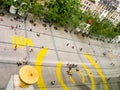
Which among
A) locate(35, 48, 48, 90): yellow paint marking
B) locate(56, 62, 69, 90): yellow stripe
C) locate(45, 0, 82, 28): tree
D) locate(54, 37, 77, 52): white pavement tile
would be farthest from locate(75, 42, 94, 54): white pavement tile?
locate(35, 48, 48, 90): yellow paint marking

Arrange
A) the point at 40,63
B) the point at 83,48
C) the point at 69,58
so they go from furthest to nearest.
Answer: the point at 83,48 < the point at 69,58 < the point at 40,63

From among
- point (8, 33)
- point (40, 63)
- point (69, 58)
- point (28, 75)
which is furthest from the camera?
point (69, 58)

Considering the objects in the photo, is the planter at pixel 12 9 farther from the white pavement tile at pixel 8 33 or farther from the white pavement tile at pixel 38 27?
the white pavement tile at pixel 8 33

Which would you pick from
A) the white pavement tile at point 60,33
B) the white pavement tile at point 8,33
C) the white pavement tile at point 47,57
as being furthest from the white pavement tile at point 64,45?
the white pavement tile at point 8,33

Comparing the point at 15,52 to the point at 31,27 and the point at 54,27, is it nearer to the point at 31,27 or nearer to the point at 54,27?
the point at 31,27

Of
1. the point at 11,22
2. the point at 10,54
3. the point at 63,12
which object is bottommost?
the point at 10,54

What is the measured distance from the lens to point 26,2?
116ft

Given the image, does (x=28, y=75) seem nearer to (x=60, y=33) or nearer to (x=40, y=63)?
(x=40, y=63)

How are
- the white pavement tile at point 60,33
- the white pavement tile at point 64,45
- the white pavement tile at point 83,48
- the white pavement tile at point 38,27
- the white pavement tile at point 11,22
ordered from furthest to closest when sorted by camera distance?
the white pavement tile at point 83,48 → the white pavement tile at point 60,33 → the white pavement tile at point 64,45 → the white pavement tile at point 38,27 → the white pavement tile at point 11,22

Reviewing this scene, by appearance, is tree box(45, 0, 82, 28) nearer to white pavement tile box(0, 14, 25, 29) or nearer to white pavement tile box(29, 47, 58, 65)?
white pavement tile box(0, 14, 25, 29)

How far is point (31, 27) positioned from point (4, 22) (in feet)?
15.2

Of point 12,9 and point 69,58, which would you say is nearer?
point 12,9

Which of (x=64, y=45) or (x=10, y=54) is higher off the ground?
(x=10, y=54)

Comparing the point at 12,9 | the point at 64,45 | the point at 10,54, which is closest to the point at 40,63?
the point at 10,54
